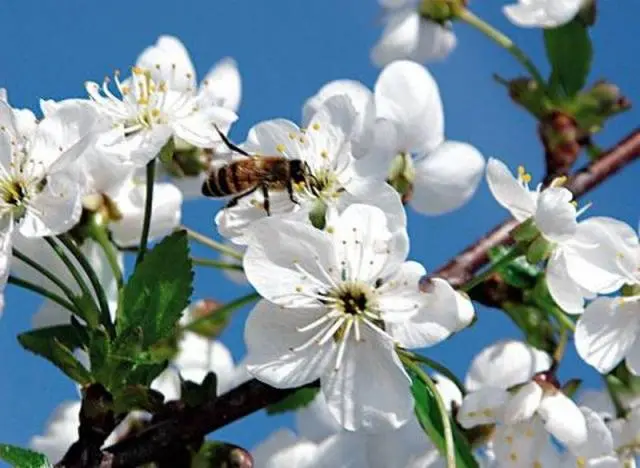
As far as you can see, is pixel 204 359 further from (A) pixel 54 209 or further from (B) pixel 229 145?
(A) pixel 54 209

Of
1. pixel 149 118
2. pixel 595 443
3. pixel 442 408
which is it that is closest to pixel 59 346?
pixel 149 118

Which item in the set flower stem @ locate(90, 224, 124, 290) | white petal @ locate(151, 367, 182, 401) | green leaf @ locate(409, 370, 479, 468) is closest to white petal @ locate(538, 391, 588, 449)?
green leaf @ locate(409, 370, 479, 468)

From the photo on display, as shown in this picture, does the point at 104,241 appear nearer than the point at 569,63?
Yes

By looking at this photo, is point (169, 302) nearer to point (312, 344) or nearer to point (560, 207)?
point (312, 344)

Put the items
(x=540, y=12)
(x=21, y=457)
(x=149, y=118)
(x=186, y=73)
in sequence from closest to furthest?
1. (x=21, y=457)
2. (x=149, y=118)
3. (x=186, y=73)
4. (x=540, y=12)

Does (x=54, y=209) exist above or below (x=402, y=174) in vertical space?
below

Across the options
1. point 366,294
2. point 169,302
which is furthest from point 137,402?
point 366,294

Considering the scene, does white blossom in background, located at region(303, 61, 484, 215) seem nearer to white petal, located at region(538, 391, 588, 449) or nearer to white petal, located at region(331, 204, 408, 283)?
white petal, located at region(331, 204, 408, 283)
